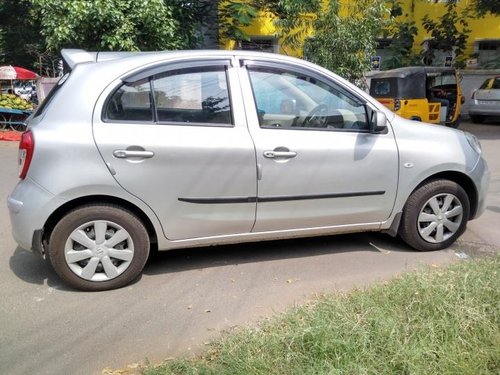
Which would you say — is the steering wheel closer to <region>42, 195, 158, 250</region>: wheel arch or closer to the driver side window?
the driver side window

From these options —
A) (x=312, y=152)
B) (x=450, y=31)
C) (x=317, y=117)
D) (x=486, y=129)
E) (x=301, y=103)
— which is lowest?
(x=486, y=129)

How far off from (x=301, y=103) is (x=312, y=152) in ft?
1.43

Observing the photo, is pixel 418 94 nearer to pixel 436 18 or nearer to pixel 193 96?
pixel 436 18

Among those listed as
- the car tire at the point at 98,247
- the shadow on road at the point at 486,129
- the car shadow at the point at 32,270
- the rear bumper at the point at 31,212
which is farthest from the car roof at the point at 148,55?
the shadow on road at the point at 486,129

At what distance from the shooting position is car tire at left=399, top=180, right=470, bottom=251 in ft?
14.7

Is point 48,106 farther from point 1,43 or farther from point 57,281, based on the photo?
point 1,43

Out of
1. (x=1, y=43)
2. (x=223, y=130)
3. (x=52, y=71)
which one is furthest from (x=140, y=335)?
(x=1, y=43)

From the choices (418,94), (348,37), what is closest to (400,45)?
(418,94)

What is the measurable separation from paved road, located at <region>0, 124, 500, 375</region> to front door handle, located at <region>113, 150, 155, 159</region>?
1058 mm

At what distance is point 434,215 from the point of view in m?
4.57

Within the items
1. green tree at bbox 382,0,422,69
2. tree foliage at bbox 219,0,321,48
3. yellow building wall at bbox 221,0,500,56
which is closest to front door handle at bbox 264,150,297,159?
tree foliage at bbox 219,0,321,48

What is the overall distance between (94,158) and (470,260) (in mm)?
3151

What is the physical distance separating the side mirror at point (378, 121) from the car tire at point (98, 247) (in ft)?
6.71

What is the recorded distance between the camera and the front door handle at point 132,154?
3.69 meters
